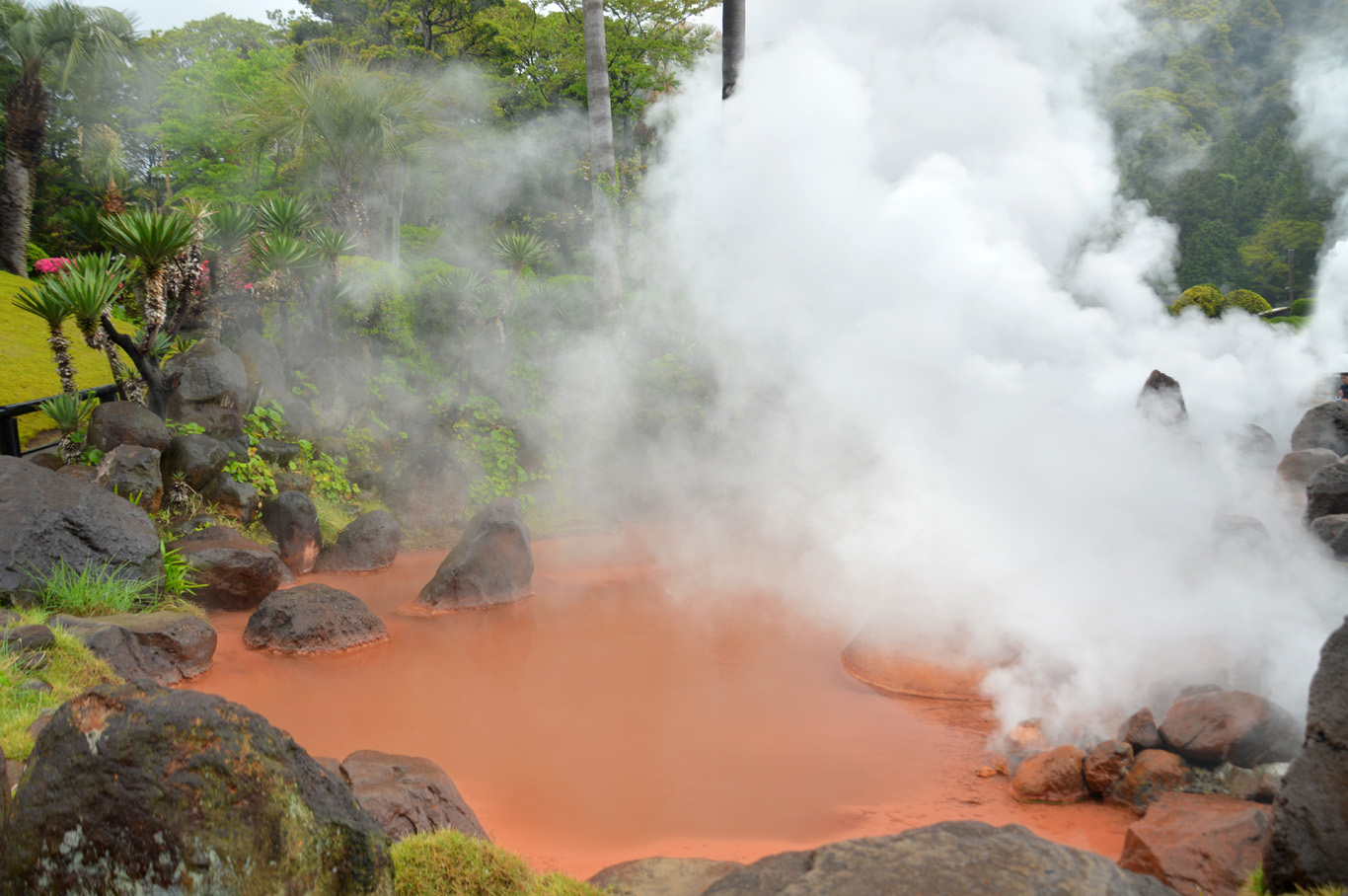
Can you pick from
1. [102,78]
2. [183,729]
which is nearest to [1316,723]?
[183,729]

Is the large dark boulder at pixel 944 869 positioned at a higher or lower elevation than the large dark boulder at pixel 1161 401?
lower

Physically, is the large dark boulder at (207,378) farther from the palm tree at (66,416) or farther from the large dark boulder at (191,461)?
the palm tree at (66,416)

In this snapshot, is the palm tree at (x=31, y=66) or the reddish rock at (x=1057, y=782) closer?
the reddish rock at (x=1057, y=782)

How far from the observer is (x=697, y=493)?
→ 38.0 feet

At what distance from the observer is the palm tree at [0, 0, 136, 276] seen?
15.8 meters

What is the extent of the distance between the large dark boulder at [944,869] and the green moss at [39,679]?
301 cm

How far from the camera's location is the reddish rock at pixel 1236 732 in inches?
168

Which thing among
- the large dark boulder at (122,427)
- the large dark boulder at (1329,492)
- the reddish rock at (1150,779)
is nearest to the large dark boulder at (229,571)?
the large dark boulder at (122,427)

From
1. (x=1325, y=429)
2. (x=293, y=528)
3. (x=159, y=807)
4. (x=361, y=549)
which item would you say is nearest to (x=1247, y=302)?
(x=1325, y=429)

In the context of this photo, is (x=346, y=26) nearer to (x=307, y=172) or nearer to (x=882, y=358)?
(x=307, y=172)

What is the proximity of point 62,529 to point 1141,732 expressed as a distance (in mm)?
7237

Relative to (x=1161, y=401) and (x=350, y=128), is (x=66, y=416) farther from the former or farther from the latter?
(x=1161, y=401)

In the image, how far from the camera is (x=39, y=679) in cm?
461

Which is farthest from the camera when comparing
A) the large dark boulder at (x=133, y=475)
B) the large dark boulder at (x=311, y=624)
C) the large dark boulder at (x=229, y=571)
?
the large dark boulder at (x=133, y=475)
